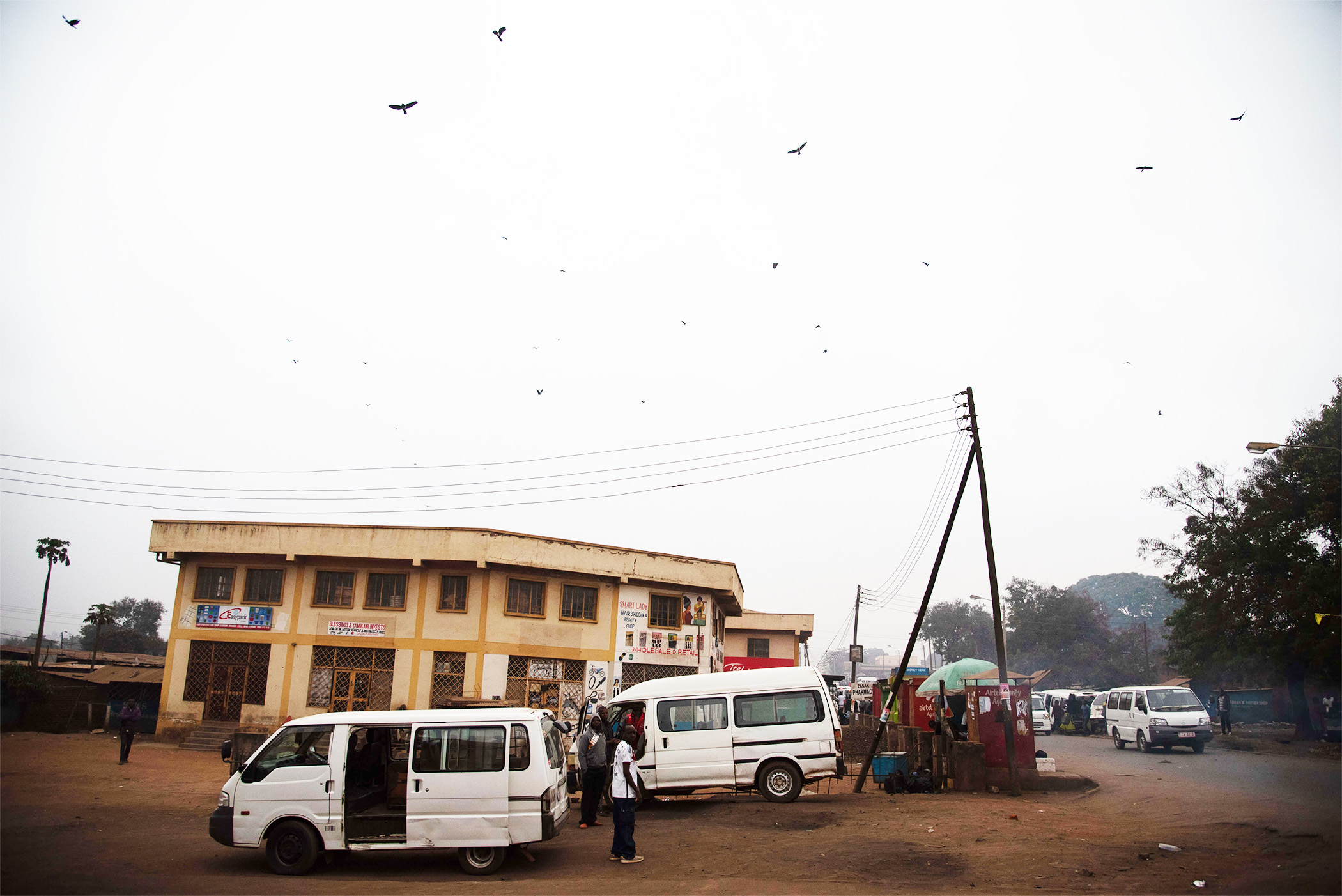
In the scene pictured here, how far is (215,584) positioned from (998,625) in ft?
74.3

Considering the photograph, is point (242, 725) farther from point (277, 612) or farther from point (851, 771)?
point (851, 771)

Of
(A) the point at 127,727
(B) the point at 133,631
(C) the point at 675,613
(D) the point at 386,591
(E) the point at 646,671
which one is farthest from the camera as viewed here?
(B) the point at 133,631

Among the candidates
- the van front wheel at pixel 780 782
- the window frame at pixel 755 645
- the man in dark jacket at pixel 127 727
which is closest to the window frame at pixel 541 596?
the man in dark jacket at pixel 127 727

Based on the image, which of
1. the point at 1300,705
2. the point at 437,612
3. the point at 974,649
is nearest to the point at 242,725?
the point at 437,612

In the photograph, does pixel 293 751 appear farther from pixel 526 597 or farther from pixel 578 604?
pixel 578 604

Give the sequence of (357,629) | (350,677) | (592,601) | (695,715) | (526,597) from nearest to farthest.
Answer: (695,715) → (350,677) → (357,629) → (526,597) → (592,601)

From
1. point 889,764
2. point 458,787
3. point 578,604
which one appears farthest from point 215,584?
point 889,764

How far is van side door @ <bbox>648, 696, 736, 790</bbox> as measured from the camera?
15.1m

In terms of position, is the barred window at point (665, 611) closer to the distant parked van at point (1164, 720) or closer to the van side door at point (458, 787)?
the distant parked van at point (1164, 720)

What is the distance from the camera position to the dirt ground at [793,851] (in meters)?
8.46

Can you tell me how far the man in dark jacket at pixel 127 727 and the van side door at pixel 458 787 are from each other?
556 inches

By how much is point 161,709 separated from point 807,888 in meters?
23.7

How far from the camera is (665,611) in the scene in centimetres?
2738

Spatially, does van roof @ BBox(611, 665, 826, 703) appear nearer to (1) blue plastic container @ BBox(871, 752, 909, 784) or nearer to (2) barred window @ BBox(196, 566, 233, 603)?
(1) blue plastic container @ BBox(871, 752, 909, 784)
